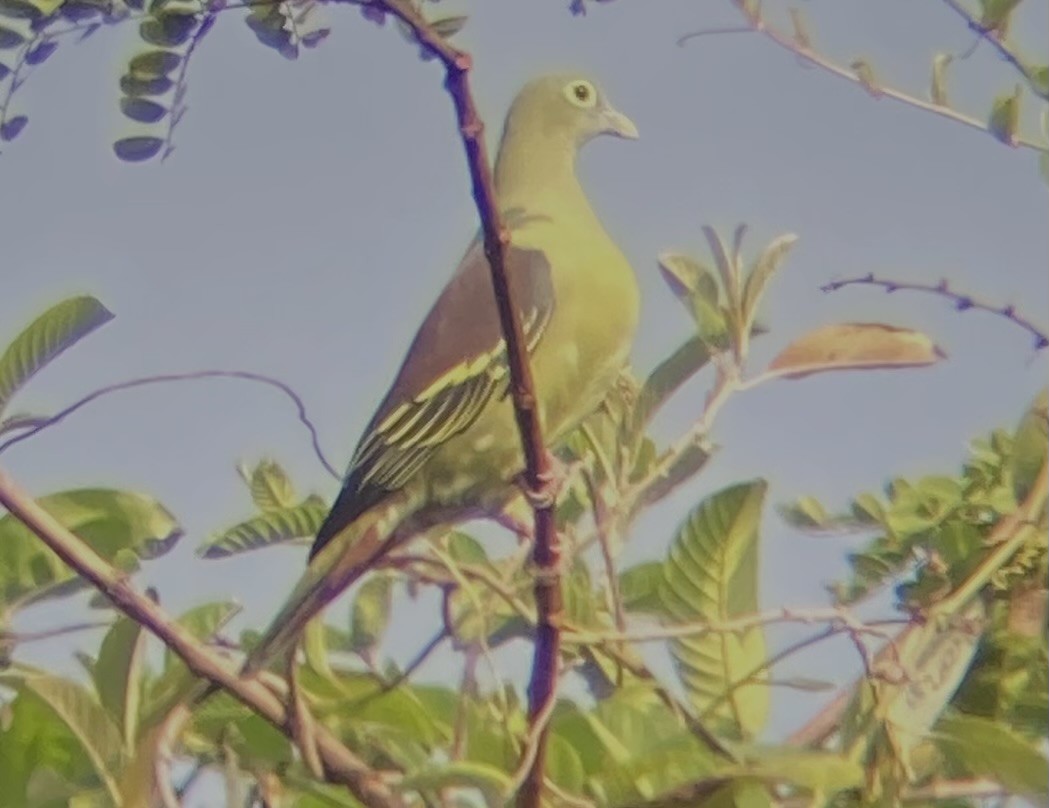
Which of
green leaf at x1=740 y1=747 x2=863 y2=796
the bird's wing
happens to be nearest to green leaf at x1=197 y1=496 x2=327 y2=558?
the bird's wing

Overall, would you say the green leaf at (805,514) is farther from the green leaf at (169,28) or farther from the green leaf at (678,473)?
the green leaf at (169,28)

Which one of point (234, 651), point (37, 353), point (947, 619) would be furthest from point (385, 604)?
point (947, 619)

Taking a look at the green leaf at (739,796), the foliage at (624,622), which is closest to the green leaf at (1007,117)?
the foliage at (624,622)

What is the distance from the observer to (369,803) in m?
1.10

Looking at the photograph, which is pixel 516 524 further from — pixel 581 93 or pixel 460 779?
pixel 581 93

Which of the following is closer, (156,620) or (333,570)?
(156,620)

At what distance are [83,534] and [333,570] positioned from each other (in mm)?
268

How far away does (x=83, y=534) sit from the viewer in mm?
1365

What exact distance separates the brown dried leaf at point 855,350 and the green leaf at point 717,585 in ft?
0.40

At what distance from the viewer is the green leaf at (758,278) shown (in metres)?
1.42

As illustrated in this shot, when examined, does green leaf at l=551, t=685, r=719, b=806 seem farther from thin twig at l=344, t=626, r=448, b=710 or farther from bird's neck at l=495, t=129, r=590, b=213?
bird's neck at l=495, t=129, r=590, b=213

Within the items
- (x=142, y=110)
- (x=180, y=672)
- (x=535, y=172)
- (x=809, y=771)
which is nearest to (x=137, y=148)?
(x=142, y=110)

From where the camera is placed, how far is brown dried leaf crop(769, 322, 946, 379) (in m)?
1.37

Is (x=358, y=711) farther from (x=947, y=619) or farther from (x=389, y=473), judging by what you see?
(x=389, y=473)
